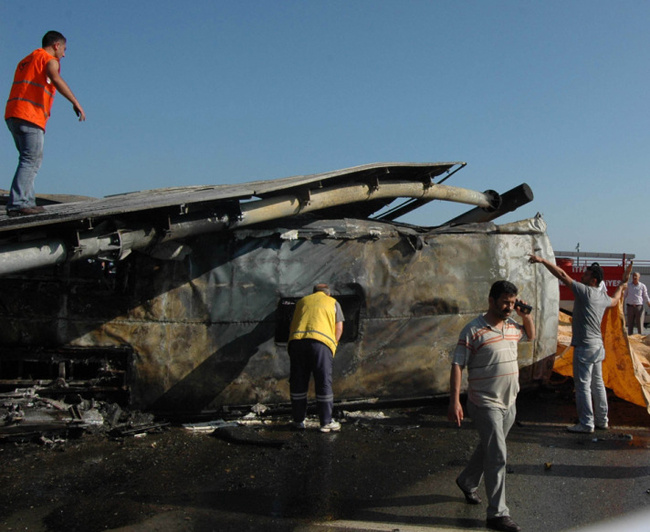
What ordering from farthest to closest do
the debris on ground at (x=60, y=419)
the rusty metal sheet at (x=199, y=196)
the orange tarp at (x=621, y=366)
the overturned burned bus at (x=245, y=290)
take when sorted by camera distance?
the orange tarp at (x=621, y=366)
the overturned burned bus at (x=245, y=290)
the debris on ground at (x=60, y=419)
the rusty metal sheet at (x=199, y=196)

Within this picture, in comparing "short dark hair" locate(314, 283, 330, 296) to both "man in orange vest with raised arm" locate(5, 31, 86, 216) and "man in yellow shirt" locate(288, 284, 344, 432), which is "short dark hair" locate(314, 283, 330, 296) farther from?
"man in orange vest with raised arm" locate(5, 31, 86, 216)

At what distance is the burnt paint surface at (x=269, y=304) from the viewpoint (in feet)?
21.2

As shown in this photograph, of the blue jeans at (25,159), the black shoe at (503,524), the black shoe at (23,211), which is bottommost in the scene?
the black shoe at (503,524)

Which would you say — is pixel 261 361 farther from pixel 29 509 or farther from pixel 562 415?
pixel 562 415

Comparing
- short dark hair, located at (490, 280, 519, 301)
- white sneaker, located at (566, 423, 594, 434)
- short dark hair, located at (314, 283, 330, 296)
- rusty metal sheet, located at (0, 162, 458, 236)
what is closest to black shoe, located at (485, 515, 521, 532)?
short dark hair, located at (490, 280, 519, 301)

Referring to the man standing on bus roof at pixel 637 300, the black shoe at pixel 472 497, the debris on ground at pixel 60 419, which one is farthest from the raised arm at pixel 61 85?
the man standing on bus roof at pixel 637 300

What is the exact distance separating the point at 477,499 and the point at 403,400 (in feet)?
10.2

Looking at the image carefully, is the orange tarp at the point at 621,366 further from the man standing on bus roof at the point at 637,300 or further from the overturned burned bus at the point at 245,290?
the man standing on bus roof at the point at 637,300

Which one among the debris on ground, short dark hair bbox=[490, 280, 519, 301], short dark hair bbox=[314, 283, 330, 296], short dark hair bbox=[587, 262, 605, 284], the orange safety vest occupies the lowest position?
the debris on ground

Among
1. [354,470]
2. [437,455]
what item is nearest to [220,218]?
[354,470]

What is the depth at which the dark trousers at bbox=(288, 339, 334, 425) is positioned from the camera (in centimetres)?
666

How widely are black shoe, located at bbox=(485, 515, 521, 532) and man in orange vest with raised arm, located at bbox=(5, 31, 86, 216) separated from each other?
16.3ft

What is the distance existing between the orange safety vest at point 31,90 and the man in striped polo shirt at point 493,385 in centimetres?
473

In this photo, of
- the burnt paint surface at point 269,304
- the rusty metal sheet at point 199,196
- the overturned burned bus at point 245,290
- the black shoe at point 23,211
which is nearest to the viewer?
the rusty metal sheet at point 199,196
